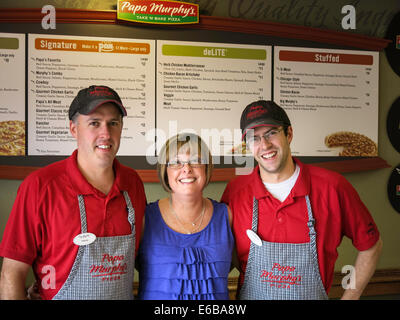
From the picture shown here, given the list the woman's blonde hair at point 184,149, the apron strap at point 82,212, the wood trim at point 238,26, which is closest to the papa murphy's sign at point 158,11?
the wood trim at point 238,26

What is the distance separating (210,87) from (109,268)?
141cm

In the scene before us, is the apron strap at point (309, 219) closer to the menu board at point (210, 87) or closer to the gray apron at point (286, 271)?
the gray apron at point (286, 271)

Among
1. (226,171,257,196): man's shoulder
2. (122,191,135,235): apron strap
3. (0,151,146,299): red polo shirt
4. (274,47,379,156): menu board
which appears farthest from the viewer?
(274,47,379,156): menu board

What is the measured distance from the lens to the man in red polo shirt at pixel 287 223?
4.30ft

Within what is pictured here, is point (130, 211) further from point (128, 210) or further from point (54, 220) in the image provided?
point (54, 220)

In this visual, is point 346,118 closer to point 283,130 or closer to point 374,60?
point 374,60

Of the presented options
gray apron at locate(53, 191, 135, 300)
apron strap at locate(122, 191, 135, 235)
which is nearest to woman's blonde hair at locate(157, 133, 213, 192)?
apron strap at locate(122, 191, 135, 235)

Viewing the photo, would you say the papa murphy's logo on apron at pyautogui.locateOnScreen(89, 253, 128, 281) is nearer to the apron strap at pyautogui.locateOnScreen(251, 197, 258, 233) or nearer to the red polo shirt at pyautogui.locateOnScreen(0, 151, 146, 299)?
the red polo shirt at pyautogui.locateOnScreen(0, 151, 146, 299)

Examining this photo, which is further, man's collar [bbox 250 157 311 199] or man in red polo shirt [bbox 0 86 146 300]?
man's collar [bbox 250 157 311 199]

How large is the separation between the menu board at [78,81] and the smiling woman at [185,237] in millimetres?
897

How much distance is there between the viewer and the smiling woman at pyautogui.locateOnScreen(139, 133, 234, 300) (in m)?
1.20

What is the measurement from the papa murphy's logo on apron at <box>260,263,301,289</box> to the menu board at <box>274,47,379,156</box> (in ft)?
3.98

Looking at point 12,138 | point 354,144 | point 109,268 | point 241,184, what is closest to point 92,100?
point 109,268

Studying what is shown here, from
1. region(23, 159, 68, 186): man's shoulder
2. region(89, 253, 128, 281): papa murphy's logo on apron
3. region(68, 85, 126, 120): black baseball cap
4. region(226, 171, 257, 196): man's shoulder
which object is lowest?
region(89, 253, 128, 281): papa murphy's logo on apron
